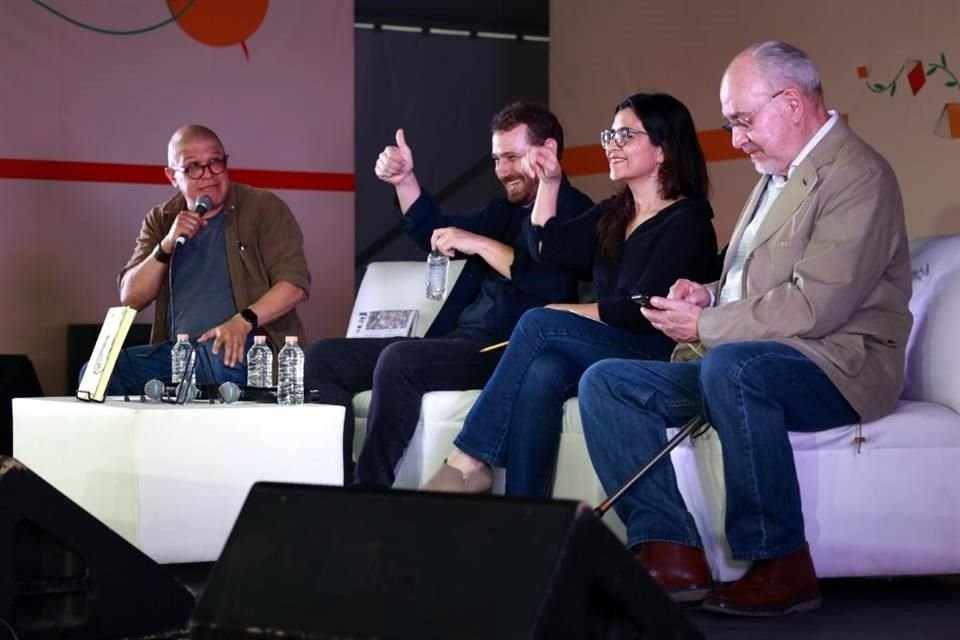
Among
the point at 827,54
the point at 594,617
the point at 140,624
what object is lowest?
the point at 140,624

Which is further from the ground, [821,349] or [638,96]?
[638,96]

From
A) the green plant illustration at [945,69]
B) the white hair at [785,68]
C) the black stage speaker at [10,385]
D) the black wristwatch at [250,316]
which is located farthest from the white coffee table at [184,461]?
the green plant illustration at [945,69]

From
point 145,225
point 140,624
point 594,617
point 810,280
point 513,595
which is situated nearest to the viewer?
point 513,595

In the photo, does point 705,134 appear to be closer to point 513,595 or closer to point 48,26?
point 48,26

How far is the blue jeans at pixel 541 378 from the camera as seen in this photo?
11.3 ft

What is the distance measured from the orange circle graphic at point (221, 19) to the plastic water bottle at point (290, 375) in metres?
3.05

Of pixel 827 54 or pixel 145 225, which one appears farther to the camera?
pixel 827 54

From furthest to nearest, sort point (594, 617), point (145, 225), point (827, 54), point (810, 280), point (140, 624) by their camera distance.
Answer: point (827, 54) < point (145, 225) < point (810, 280) < point (140, 624) < point (594, 617)

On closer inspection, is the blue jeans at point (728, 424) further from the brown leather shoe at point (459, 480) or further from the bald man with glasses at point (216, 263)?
the bald man with glasses at point (216, 263)

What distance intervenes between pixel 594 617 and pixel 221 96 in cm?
497

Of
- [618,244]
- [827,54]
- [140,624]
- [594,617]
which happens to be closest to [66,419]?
[140,624]

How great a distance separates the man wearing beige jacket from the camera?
2.90 meters

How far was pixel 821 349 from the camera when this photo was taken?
2973mm

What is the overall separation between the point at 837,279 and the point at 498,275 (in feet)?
5.40
